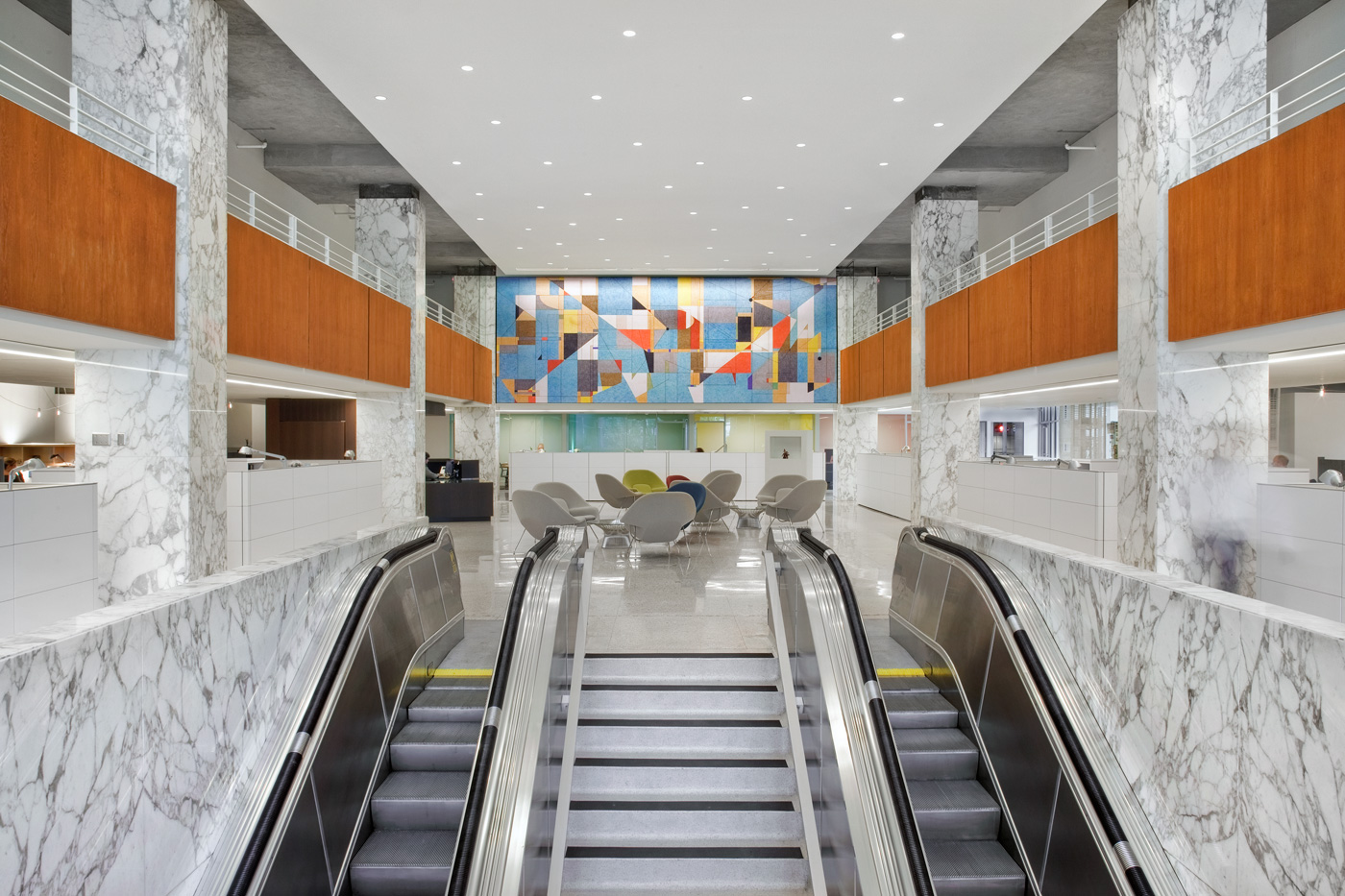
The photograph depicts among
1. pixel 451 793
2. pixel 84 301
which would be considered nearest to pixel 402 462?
pixel 84 301

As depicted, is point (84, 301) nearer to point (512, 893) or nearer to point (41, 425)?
point (512, 893)

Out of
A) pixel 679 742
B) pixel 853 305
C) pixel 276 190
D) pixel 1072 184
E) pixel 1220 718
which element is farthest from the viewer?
pixel 853 305

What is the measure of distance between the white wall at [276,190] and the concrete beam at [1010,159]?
10.6 m

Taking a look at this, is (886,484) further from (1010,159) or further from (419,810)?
(419,810)

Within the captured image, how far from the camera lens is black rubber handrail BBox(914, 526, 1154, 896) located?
9.28ft

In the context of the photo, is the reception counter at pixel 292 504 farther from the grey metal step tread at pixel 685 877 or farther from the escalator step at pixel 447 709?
the grey metal step tread at pixel 685 877

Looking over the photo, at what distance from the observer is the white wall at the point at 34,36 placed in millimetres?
7043

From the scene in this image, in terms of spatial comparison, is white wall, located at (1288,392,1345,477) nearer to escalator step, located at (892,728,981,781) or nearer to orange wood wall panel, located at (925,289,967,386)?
orange wood wall panel, located at (925,289,967,386)

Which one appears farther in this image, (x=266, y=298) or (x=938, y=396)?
(x=938, y=396)

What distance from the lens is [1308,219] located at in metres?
4.89

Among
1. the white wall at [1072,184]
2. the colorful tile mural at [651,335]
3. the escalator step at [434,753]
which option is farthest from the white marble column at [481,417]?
the escalator step at [434,753]

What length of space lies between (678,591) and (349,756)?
4051 mm

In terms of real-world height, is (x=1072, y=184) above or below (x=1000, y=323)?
above

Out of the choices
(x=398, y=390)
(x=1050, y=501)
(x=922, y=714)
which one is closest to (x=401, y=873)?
(x=922, y=714)
